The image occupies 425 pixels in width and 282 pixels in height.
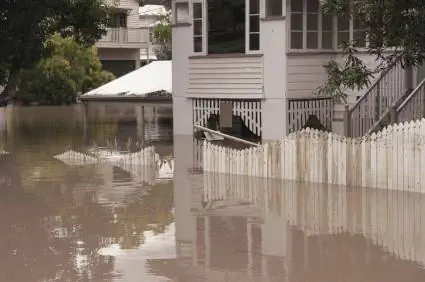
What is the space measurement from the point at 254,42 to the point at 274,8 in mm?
1073

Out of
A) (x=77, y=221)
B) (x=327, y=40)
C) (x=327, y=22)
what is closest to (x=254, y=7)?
(x=327, y=22)

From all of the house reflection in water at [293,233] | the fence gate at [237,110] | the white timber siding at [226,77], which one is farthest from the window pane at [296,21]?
the house reflection in water at [293,233]

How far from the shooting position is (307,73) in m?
21.9

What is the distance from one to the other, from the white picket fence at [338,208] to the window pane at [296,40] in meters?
7.00

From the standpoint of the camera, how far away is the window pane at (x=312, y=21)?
2183 centimetres

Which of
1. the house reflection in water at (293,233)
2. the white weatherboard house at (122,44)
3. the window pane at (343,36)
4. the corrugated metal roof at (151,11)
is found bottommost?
the house reflection in water at (293,233)

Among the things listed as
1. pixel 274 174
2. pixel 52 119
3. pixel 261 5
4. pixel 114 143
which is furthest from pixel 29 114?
pixel 274 174

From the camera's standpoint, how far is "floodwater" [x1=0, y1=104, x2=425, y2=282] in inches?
360

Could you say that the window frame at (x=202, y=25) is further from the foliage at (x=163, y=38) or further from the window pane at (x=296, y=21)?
the foliage at (x=163, y=38)

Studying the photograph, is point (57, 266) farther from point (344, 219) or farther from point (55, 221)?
point (344, 219)

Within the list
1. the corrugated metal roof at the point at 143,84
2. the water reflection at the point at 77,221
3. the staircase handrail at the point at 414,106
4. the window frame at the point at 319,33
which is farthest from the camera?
the corrugated metal roof at the point at 143,84

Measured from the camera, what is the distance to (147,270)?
358 inches

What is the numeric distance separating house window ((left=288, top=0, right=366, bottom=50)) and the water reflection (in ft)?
22.4

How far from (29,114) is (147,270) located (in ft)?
99.5
